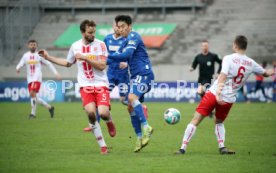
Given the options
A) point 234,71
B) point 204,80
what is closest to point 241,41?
point 234,71

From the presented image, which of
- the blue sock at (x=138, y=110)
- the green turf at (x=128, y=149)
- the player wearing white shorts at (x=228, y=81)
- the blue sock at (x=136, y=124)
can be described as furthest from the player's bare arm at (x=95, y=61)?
the player wearing white shorts at (x=228, y=81)

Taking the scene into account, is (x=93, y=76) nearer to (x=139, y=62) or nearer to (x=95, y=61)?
(x=95, y=61)

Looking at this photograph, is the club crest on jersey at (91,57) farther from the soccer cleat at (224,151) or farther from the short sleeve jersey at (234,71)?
the soccer cleat at (224,151)

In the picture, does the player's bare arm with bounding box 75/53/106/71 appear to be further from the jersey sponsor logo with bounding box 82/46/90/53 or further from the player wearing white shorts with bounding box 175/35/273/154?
the player wearing white shorts with bounding box 175/35/273/154

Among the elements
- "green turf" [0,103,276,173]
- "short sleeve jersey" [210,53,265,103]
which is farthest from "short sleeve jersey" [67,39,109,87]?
"short sleeve jersey" [210,53,265,103]

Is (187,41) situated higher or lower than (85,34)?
higher

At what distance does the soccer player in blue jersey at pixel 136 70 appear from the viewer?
1317cm

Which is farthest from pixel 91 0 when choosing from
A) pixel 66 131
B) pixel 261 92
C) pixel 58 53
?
pixel 66 131

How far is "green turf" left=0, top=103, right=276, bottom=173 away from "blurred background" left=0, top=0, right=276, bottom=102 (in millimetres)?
20173

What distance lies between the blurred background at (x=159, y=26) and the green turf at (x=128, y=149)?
20173mm

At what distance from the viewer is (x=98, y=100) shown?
12.9 meters

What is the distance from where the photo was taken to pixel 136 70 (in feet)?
44.6

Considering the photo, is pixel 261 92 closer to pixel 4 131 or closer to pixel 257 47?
pixel 257 47

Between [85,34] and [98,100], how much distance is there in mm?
1267
